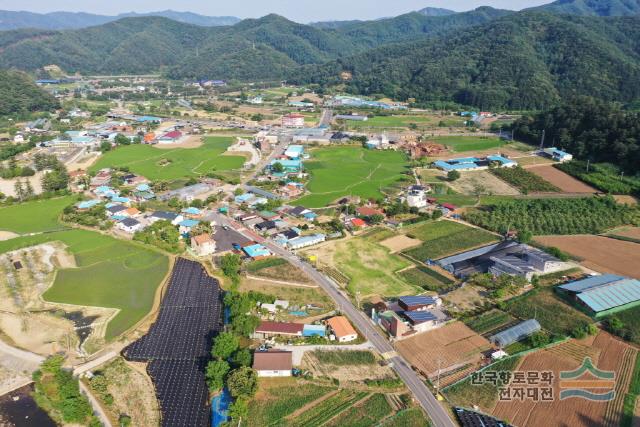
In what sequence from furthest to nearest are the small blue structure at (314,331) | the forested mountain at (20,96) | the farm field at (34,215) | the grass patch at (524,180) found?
the forested mountain at (20,96), the grass patch at (524,180), the farm field at (34,215), the small blue structure at (314,331)

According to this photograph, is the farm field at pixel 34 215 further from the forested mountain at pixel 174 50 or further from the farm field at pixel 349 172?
the forested mountain at pixel 174 50

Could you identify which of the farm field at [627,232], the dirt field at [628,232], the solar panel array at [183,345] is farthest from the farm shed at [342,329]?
the dirt field at [628,232]

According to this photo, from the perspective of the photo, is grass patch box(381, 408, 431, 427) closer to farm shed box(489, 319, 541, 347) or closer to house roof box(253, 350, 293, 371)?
house roof box(253, 350, 293, 371)

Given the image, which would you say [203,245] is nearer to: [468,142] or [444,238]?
[444,238]

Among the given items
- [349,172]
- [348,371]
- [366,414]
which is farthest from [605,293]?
[349,172]

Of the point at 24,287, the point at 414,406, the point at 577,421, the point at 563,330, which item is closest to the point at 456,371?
the point at 414,406

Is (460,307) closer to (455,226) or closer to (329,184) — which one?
(455,226)
